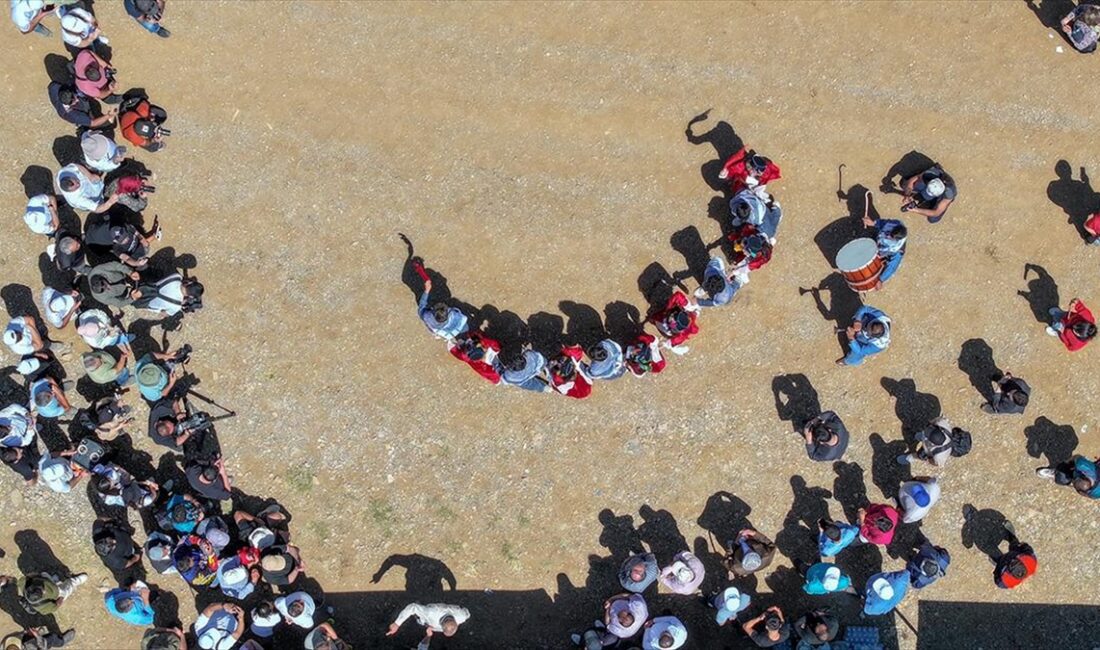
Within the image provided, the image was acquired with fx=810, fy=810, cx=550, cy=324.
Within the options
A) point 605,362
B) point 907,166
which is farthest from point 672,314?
point 907,166

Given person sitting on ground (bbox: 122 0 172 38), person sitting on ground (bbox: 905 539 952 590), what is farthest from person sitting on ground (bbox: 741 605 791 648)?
person sitting on ground (bbox: 122 0 172 38)

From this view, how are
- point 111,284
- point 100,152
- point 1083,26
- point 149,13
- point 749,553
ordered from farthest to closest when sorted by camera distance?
point 1083,26 → point 749,553 → point 149,13 → point 100,152 → point 111,284

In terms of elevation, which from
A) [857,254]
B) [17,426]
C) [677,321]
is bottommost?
[17,426]

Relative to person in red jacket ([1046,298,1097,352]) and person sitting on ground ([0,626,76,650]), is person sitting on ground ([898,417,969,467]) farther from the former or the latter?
person sitting on ground ([0,626,76,650])

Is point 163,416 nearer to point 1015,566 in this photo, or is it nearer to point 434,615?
point 434,615

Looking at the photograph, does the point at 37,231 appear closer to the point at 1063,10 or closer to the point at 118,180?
the point at 118,180

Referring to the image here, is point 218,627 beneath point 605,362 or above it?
beneath

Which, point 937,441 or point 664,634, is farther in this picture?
point 937,441

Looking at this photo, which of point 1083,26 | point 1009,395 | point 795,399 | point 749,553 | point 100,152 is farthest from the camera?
point 795,399
